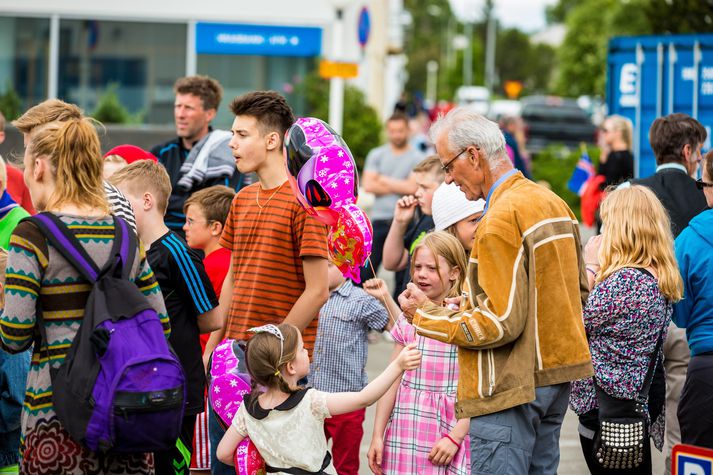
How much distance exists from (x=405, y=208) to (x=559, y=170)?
16606mm

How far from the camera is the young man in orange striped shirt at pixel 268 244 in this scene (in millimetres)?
4848

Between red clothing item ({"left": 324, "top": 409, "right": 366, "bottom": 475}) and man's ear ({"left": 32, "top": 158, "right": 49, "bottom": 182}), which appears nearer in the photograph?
man's ear ({"left": 32, "top": 158, "right": 49, "bottom": 182})

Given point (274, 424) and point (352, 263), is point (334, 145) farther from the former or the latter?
point (274, 424)

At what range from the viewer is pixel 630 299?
5.07 meters

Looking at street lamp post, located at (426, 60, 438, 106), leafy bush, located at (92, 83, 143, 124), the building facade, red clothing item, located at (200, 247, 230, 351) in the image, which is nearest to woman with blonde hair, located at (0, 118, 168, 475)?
red clothing item, located at (200, 247, 230, 351)

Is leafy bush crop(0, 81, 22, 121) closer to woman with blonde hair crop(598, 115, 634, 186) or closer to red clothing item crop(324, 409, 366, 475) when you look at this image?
woman with blonde hair crop(598, 115, 634, 186)

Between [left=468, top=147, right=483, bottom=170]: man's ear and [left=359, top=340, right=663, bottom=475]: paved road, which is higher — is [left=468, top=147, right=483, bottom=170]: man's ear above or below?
above

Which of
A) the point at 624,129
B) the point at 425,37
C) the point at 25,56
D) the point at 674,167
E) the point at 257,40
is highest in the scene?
the point at 425,37

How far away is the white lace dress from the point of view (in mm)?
4414

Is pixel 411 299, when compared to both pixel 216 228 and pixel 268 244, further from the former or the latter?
pixel 216 228

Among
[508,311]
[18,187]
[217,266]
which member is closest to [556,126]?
[18,187]

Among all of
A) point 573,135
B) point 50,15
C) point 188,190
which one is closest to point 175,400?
point 188,190

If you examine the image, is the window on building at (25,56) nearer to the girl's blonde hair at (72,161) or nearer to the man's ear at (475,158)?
the girl's blonde hair at (72,161)

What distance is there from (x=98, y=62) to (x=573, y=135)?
20.9 meters
